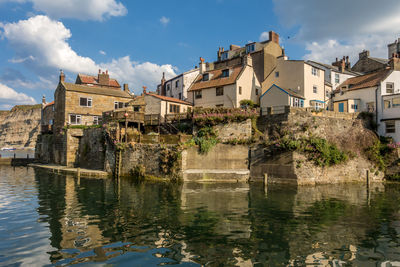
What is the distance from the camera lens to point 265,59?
4403cm

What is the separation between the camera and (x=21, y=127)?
174 metres

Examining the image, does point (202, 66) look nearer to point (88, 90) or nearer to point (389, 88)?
point (88, 90)

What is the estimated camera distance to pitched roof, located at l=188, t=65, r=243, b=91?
40688mm

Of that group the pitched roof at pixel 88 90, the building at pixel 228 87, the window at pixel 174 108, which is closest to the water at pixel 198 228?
the window at pixel 174 108

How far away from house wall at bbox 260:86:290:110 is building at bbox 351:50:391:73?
24.2 metres

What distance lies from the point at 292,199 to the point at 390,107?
2166cm

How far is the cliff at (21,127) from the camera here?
17062 cm

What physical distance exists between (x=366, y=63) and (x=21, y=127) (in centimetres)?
19531

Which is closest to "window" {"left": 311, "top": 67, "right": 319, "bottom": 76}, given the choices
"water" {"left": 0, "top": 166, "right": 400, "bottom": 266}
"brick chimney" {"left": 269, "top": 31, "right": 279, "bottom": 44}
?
"brick chimney" {"left": 269, "top": 31, "right": 279, "bottom": 44}

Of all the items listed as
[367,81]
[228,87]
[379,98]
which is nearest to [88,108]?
[228,87]

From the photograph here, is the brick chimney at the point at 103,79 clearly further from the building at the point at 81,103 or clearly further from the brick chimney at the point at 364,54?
the brick chimney at the point at 364,54

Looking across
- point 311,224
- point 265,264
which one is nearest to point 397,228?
point 311,224

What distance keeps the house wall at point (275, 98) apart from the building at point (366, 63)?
24.2m

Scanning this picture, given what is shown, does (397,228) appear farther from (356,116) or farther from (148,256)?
(356,116)
